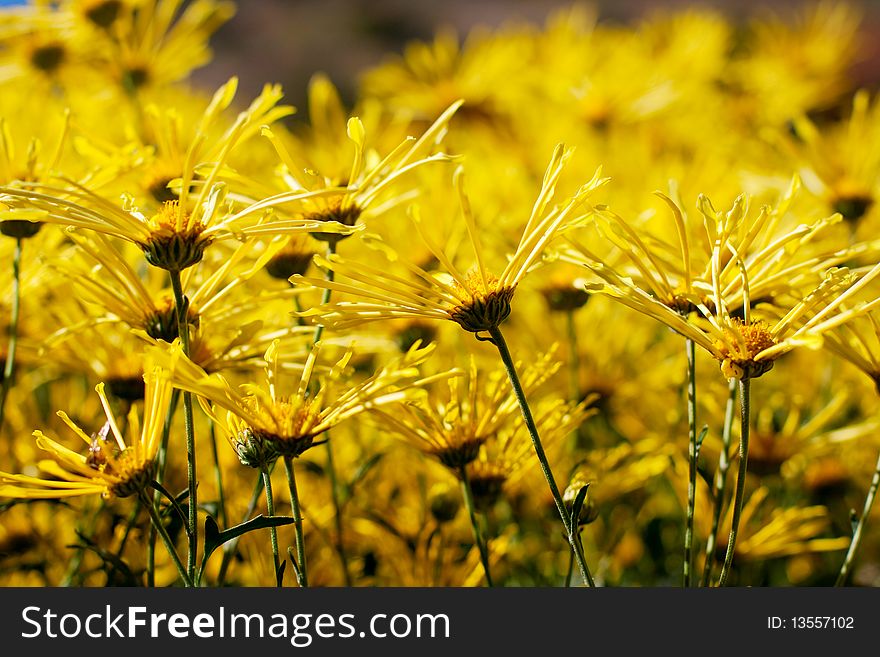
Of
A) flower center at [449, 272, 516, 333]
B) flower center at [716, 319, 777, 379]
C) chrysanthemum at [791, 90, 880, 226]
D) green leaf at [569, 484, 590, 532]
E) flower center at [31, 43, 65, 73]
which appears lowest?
green leaf at [569, 484, 590, 532]

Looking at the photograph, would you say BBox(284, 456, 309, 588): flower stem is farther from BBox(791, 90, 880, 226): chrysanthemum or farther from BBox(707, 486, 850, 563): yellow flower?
BBox(791, 90, 880, 226): chrysanthemum

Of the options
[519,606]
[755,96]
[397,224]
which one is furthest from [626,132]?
[519,606]

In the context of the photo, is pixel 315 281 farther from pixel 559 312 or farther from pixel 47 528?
pixel 47 528

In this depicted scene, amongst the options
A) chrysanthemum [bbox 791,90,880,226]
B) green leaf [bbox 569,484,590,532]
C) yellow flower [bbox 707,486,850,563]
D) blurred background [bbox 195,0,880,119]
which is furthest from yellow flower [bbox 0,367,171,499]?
blurred background [bbox 195,0,880,119]

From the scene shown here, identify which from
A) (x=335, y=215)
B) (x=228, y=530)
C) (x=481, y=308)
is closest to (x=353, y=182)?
(x=335, y=215)

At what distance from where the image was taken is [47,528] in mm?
852

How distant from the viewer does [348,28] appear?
10.0 feet

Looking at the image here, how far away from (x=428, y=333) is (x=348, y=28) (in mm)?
2452

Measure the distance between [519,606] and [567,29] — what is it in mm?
1481

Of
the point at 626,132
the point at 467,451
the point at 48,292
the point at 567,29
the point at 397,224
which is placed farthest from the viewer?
the point at 567,29

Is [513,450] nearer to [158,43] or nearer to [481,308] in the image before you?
[481,308]

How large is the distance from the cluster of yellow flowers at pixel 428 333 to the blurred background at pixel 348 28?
3.16 feet

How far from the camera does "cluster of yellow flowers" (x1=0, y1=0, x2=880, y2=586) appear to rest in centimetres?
50

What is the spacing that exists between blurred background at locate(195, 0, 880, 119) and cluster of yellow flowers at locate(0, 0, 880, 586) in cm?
96
